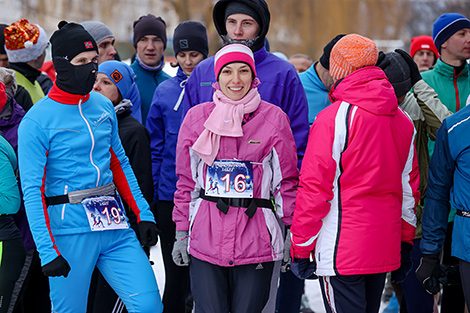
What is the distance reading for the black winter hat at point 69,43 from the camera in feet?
11.9

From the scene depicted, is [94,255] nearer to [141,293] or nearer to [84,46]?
[141,293]

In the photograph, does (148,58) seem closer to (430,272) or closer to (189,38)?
(189,38)

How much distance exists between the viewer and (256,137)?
3.48 meters

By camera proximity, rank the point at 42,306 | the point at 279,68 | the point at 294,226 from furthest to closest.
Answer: the point at 42,306 → the point at 279,68 → the point at 294,226

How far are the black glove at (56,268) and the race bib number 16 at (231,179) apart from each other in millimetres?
876

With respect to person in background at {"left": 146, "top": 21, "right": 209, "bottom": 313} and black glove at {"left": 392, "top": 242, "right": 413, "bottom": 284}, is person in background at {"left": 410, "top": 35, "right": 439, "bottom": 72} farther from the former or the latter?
black glove at {"left": 392, "top": 242, "right": 413, "bottom": 284}

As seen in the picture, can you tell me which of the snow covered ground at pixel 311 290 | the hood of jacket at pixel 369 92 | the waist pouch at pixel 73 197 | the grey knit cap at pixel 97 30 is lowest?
the snow covered ground at pixel 311 290

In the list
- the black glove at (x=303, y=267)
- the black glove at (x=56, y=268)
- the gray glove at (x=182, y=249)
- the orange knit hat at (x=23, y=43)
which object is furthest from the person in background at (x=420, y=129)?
the orange knit hat at (x=23, y=43)

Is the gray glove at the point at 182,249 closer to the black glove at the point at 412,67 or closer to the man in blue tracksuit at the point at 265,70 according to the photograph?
the man in blue tracksuit at the point at 265,70

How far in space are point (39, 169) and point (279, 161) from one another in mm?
1325

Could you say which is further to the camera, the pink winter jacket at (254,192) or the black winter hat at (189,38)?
the black winter hat at (189,38)

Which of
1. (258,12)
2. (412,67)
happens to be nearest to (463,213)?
(412,67)

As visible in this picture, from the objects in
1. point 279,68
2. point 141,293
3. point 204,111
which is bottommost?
point 141,293

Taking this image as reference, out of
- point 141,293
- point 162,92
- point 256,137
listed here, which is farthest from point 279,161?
point 162,92
